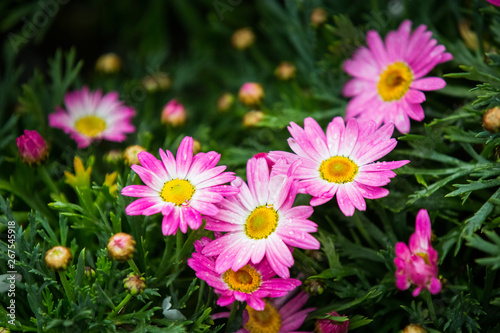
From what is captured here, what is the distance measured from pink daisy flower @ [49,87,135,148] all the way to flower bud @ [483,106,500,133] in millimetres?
891

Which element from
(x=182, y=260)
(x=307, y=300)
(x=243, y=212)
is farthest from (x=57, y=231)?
(x=307, y=300)

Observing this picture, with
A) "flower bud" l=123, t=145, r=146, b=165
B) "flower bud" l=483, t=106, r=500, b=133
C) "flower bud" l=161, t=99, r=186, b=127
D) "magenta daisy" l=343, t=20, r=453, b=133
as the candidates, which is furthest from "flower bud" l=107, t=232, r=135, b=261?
"flower bud" l=483, t=106, r=500, b=133

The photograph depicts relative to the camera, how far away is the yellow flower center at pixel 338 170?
99 centimetres

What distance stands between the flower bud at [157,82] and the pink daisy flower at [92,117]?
0.13 m

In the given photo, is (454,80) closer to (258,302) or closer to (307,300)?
(307,300)

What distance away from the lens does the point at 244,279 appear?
952 mm

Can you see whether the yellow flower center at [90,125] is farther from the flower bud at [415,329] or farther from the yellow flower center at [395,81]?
the flower bud at [415,329]

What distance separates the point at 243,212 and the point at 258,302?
7.4 inches

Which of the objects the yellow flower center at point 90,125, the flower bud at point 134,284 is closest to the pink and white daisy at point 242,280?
the flower bud at point 134,284

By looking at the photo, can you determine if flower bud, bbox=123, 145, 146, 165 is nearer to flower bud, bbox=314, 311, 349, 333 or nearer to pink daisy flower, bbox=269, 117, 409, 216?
pink daisy flower, bbox=269, 117, 409, 216

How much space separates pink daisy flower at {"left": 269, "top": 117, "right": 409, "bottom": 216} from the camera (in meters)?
0.94

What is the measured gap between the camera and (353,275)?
3.74 ft

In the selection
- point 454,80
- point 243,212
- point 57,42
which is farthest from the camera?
point 57,42

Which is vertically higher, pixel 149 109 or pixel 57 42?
pixel 57 42
